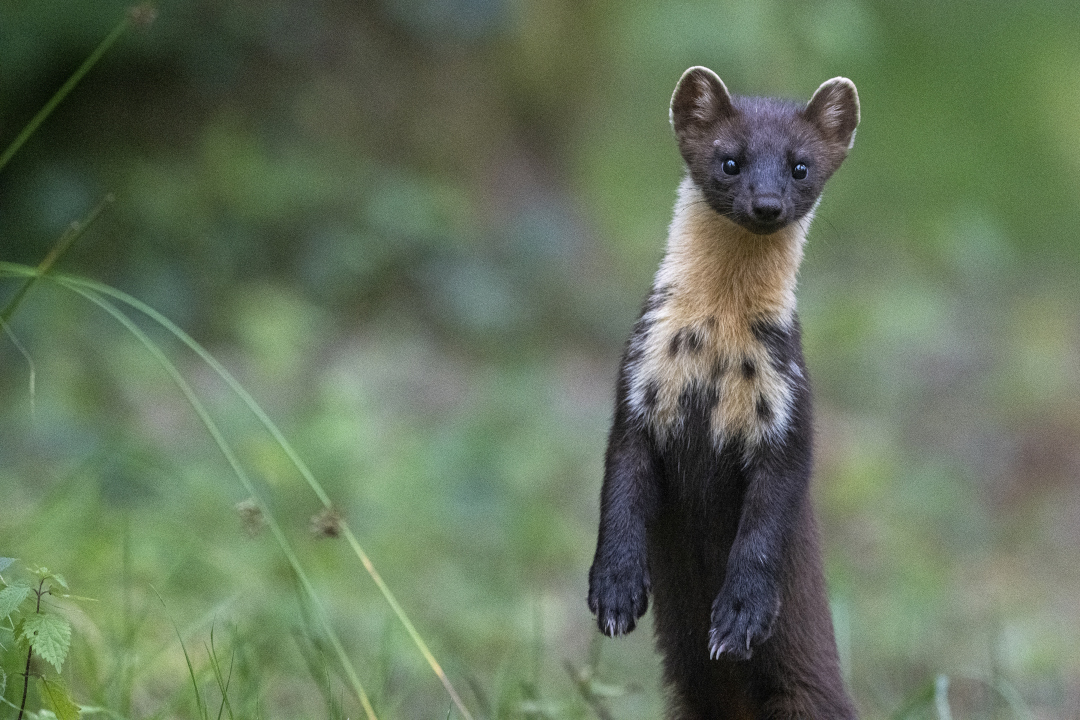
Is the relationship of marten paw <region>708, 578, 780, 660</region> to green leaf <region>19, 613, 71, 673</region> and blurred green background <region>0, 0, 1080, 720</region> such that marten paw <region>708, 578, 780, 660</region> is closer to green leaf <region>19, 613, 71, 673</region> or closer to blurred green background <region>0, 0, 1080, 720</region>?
green leaf <region>19, 613, 71, 673</region>

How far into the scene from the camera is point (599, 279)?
10781mm

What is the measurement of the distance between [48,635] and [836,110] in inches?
105

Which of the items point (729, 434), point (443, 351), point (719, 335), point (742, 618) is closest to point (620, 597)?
point (742, 618)

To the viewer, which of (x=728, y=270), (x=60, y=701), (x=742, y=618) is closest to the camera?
(x=60, y=701)

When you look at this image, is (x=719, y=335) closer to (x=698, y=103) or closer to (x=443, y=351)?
(x=698, y=103)

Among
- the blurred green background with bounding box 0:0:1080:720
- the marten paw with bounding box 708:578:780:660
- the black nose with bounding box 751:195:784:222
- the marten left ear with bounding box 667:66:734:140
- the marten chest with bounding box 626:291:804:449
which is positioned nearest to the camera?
the marten paw with bounding box 708:578:780:660

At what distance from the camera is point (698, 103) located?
4188mm

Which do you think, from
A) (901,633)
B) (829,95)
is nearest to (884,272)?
(901,633)

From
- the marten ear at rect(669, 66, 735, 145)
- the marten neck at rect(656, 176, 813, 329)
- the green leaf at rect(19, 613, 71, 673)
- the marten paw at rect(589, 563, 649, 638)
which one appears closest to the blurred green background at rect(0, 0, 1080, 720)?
the green leaf at rect(19, 613, 71, 673)

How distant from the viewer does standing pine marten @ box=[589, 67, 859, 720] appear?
12.5 feet

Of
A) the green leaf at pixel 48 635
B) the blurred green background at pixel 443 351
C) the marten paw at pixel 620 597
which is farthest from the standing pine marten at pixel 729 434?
the blurred green background at pixel 443 351

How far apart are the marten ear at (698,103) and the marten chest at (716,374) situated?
21.5 inches

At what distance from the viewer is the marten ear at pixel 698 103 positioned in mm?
4121

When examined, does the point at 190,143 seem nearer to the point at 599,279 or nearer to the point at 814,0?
the point at 599,279
